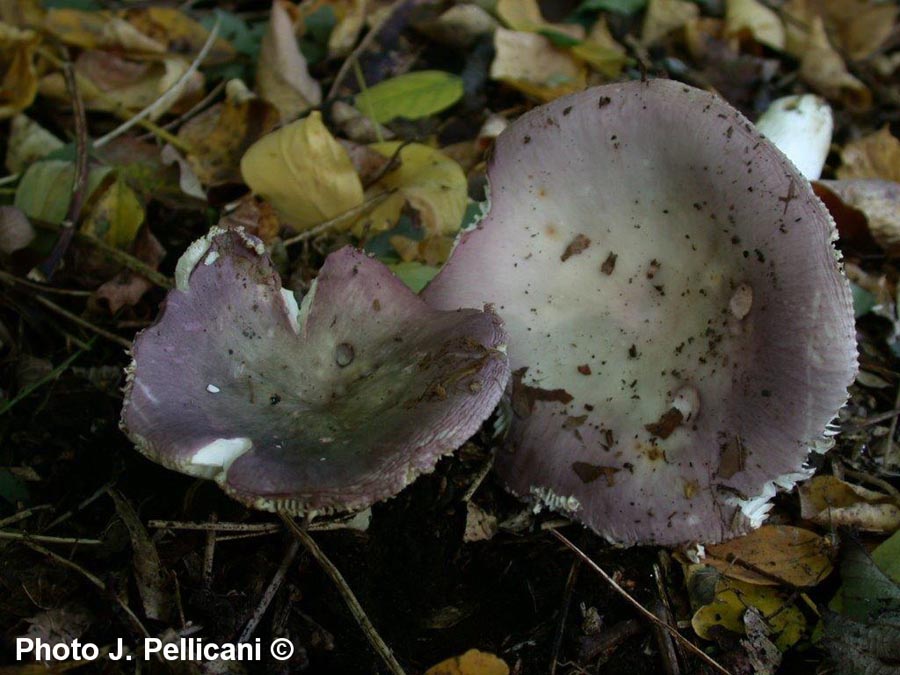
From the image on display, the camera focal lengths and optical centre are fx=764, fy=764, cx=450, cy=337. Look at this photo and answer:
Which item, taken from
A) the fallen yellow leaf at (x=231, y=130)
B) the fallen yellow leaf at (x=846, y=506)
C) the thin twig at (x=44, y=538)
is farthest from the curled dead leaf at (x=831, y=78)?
the thin twig at (x=44, y=538)

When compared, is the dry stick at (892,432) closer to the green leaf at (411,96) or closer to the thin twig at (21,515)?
the green leaf at (411,96)

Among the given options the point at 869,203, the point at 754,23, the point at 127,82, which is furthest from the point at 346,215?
the point at 754,23

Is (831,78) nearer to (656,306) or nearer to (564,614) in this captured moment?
(656,306)

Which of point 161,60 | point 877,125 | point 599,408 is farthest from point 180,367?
point 877,125

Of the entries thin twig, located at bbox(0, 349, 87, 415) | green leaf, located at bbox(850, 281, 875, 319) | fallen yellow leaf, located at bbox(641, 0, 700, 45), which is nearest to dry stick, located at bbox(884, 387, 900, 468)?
green leaf, located at bbox(850, 281, 875, 319)

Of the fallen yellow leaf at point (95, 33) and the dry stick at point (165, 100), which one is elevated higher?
the fallen yellow leaf at point (95, 33)

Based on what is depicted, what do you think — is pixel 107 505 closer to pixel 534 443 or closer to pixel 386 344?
pixel 386 344
